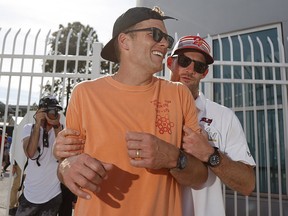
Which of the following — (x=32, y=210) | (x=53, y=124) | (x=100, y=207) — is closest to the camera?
(x=100, y=207)

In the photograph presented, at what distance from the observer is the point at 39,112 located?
3.81m

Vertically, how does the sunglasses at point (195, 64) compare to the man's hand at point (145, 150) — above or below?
above

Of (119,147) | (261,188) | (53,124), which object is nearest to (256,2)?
(261,188)

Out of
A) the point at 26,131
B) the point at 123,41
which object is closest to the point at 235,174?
the point at 123,41

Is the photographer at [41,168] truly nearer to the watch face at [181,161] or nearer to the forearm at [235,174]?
the forearm at [235,174]

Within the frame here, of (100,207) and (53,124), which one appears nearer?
(100,207)

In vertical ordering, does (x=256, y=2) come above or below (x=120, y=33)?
above

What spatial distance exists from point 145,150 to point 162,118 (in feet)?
0.93

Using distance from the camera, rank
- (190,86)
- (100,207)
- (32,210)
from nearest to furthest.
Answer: (100,207) < (190,86) < (32,210)

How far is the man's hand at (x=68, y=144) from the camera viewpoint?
4.49 ft

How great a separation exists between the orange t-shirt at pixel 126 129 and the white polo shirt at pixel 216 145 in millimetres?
329

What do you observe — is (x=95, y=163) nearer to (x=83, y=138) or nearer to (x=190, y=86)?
(x=83, y=138)

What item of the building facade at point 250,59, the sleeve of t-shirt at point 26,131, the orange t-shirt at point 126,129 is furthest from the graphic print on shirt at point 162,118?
the building facade at point 250,59

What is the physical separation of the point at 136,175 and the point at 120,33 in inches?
31.2
